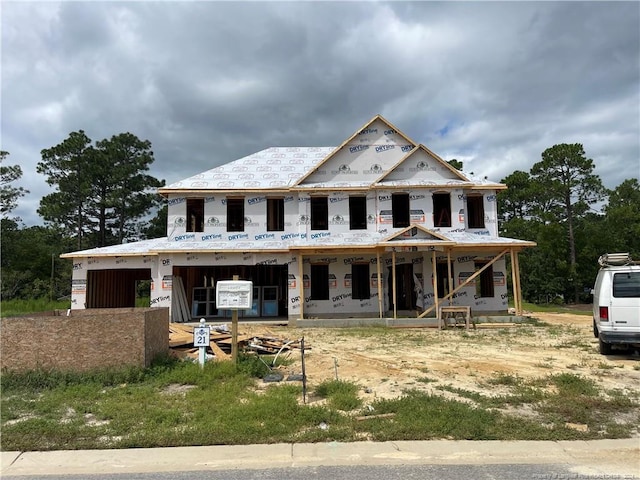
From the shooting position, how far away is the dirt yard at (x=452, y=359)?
8492mm

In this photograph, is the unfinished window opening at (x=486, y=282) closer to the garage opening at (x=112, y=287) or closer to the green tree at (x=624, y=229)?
the garage opening at (x=112, y=287)

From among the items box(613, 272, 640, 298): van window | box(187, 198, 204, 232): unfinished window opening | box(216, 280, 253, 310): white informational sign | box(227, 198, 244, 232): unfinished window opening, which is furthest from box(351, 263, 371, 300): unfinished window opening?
box(216, 280, 253, 310): white informational sign

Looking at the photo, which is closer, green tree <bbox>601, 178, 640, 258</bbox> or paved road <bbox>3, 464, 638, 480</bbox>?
paved road <bbox>3, 464, 638, 480</bbox>

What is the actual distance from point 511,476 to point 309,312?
16.5 meters

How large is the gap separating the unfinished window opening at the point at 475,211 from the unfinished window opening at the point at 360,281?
5570 mm

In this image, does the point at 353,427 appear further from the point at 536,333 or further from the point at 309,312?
the point at 309,312

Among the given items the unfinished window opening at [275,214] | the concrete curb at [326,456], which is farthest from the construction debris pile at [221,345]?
the unfinished window opening at [275,214]

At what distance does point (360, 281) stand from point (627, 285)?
12.2m

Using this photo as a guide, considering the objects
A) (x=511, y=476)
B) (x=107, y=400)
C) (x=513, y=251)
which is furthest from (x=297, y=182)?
(x=511, y=476)

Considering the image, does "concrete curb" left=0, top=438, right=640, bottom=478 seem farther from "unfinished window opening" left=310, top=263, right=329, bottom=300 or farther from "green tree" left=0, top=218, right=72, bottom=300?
"green tree" left=0, top=218, right=72, bottom=300

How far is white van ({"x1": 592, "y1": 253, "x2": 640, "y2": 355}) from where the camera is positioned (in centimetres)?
1007

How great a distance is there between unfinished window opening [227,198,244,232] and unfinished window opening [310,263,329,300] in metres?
4.08

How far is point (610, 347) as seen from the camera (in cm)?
1120

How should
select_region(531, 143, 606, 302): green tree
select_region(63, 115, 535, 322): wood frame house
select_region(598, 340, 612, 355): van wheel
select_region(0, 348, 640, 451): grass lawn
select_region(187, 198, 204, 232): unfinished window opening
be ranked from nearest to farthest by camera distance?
1. select_region(0, 348, 640, 451): grass lawn
2. select_region(598, 340, 612, 355): van wheel
3. select_region(63, 115, 535, 322): wood frame house
4. select_region(187, 198, 204, 232): unfinished window opening
5. select_region(531, 143, 606, 302): green tree
